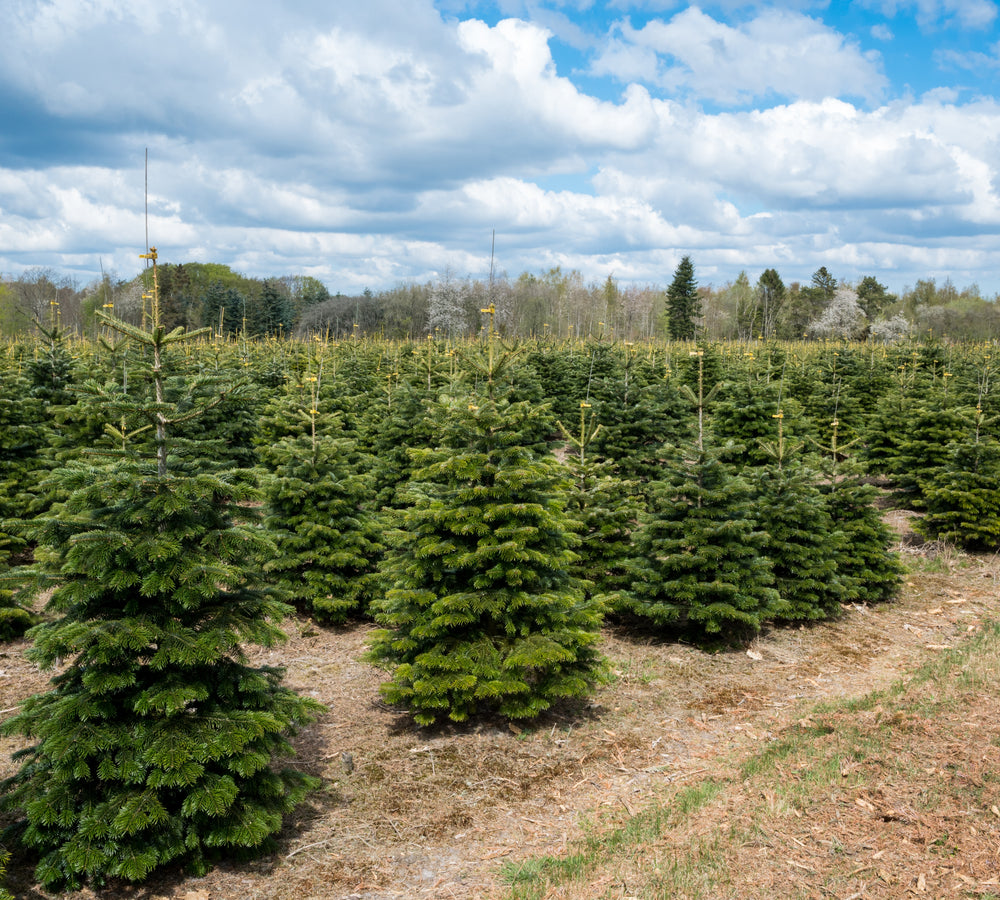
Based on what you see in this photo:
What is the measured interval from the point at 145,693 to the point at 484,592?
2914 millimetres

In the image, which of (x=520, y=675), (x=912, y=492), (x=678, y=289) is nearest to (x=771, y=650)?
(x=520, y=675)

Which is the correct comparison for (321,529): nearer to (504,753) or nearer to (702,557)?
(504,753)

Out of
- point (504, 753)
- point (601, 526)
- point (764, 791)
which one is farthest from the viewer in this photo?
point (601, 526)

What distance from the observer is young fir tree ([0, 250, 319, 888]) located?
408cm

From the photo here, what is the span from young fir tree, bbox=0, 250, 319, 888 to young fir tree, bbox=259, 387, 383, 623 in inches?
153

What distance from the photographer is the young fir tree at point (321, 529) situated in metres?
8.65

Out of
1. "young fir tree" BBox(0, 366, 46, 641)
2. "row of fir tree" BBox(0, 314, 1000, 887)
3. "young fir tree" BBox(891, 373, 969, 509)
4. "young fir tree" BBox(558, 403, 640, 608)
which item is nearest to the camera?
"row of fir tree" BBox(0, 314, 1000, 887)

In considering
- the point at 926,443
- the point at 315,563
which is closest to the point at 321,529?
the point at 315,563

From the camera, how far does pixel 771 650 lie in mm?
8711

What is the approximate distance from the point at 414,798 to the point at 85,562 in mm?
3085

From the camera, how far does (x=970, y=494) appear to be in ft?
39.5

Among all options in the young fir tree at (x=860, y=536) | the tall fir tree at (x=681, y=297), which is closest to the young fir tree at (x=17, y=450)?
the young fir tree at (x=860, y=536)

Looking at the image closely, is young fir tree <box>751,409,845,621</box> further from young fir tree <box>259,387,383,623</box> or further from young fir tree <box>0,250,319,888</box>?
young fir tree <box>0,250,319,888</box>

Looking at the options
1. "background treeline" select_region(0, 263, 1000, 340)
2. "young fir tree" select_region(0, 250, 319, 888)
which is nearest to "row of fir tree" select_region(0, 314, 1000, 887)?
"young fir tree" select_region(0, 250, 319, 888)
